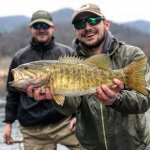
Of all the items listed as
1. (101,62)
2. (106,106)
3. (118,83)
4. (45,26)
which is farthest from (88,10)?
(45,26)

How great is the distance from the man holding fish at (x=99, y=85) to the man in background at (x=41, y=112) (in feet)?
5.84

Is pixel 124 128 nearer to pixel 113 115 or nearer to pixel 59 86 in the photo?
pixel 113 115

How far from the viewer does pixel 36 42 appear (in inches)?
305

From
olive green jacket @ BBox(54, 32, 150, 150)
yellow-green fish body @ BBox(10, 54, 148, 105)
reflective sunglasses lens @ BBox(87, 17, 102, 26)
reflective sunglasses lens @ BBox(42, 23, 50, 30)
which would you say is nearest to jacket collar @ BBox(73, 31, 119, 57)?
olive green jacket @ BBox(54, 32, 150, 150)

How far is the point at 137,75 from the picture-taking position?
16.0ft

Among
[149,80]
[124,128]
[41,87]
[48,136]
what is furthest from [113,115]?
[48,136]

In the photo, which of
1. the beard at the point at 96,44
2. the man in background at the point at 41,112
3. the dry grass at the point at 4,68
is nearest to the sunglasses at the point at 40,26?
the man in background at the point at 41,112

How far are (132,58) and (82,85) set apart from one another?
31.5 inches

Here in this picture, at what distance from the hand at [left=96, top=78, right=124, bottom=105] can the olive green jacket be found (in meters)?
0.30

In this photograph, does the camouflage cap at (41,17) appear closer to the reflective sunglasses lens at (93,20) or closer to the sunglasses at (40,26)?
the sunglasses at (40,26)

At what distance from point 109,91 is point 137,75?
1.02 feet

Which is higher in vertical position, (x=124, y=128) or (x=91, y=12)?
(x=91, y=12)

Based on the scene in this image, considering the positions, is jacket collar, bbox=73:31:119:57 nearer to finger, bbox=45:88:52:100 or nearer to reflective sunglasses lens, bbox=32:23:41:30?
finger, bbox=45:88:52:100

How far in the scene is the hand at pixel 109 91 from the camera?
4.86 m
